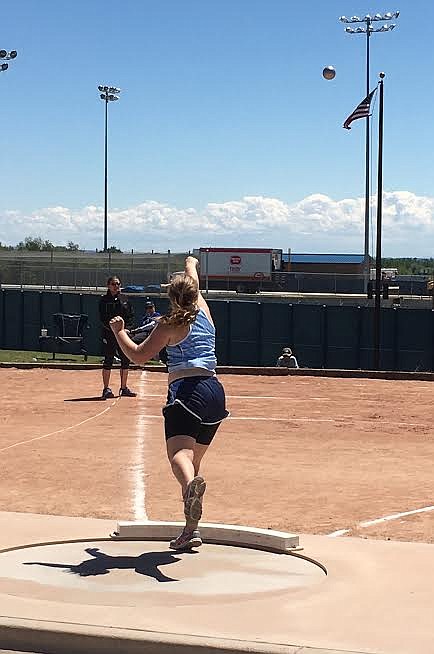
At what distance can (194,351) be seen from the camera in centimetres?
694

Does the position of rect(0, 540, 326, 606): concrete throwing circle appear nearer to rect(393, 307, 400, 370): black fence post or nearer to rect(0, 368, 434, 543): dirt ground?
rect(0, 368, 434, 543): dirt ground

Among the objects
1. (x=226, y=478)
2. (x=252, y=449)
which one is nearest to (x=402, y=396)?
(x=252, y=449)

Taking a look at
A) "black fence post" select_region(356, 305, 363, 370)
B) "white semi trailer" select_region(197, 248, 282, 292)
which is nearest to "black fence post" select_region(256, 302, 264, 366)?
"black fence post" select_region(356, 305, 363, 370)

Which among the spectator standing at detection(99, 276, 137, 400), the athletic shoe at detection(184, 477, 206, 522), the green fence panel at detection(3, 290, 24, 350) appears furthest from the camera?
the green fence panel at detection(3, 290, 24, 350)

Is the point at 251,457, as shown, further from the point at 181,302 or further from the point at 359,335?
the point at 359,335

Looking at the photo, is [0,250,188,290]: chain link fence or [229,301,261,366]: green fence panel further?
[0,250,188,290]: chain link fence

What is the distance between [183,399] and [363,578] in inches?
58.3

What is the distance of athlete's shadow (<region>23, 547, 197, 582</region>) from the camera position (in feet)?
21.8

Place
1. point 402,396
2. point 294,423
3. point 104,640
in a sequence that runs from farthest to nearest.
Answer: point 402,396
point 294,423
point 104,640

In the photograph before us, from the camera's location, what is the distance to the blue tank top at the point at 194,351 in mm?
6918

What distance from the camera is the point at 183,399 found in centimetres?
684

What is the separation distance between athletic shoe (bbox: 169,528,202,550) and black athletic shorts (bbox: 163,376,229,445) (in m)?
0.57

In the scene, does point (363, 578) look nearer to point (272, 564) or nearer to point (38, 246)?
point (272, 564)

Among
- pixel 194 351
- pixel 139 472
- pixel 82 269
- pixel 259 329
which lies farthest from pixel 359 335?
pixel 194 351
